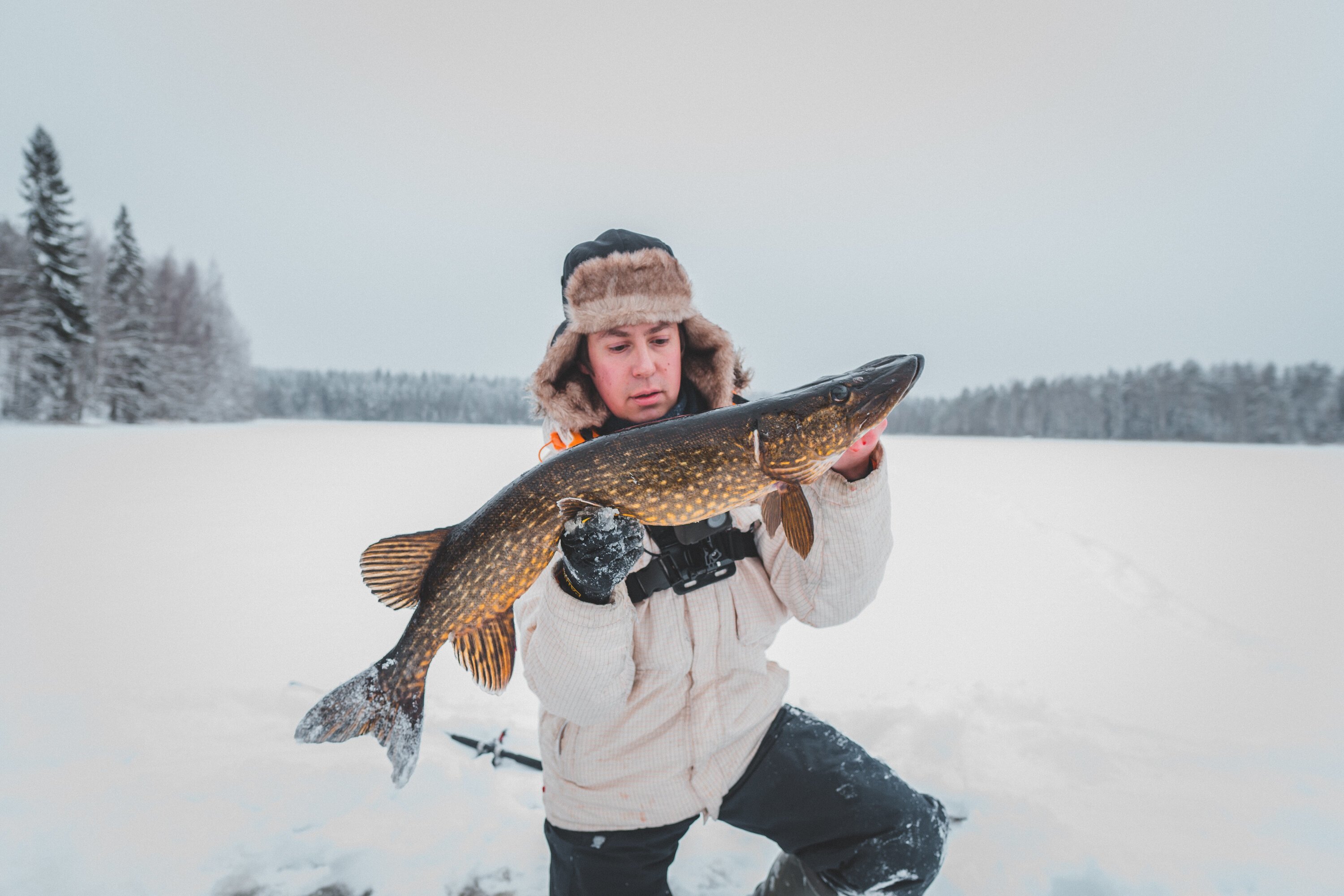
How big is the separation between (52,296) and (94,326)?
268 cm

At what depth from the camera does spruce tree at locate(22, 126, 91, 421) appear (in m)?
21.8

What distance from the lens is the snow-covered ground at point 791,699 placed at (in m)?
2.11

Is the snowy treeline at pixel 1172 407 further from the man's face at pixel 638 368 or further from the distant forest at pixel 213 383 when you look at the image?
the man's face at pixel 638 368

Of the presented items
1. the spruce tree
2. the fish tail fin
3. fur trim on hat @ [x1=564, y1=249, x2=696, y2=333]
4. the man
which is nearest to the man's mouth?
the man

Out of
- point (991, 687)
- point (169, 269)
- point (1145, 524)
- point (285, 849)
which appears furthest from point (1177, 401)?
point (169, 269)

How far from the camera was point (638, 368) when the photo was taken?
2.20 metres

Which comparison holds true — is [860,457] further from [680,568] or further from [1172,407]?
[1172,407]

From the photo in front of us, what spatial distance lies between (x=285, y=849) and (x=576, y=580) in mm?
1611

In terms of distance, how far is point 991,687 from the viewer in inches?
134

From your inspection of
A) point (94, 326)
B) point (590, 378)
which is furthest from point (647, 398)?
point (94, 326)

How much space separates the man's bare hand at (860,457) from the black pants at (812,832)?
91 cm

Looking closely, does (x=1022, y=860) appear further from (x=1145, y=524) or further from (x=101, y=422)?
(x=101, y=422)

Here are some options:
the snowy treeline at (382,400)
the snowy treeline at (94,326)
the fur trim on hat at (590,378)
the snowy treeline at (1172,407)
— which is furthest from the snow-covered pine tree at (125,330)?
the snowy treeline at (1172,407)

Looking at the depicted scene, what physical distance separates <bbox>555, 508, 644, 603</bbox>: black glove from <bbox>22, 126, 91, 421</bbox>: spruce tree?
3059 cm
